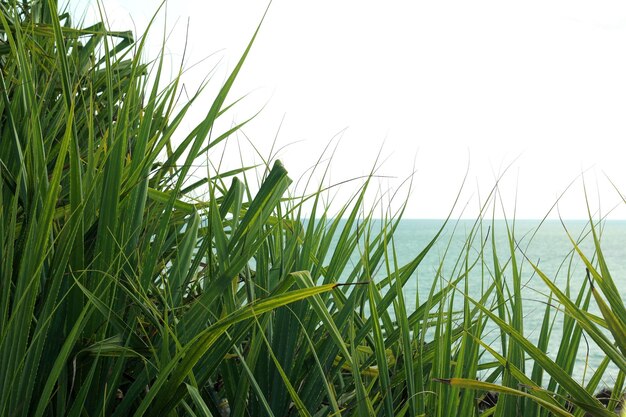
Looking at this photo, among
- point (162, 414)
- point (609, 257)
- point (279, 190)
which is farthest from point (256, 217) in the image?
point (609, 257)

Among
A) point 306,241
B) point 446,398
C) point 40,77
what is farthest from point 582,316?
point 40,77

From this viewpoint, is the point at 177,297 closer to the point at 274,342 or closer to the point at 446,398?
the point at 274,342

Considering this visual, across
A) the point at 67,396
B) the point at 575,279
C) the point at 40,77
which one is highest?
the point at 40,77

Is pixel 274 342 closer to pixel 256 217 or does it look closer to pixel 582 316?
pixel 256 217

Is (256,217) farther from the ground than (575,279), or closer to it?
farther from the ground

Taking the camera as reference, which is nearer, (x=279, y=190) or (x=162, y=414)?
(x=162, y=414)

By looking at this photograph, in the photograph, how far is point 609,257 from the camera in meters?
43.6

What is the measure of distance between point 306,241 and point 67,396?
27cm

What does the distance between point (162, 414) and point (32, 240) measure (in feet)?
0.57

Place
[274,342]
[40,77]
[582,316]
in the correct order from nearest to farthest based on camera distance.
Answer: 1. [582,316]
2. [274,342]
3. [40,77]

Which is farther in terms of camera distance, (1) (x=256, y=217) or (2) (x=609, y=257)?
(2) (x=609, y=257)

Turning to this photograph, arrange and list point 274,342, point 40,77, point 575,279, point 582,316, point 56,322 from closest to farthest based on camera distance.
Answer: point 582,316, point 56,322, point 274,342, point 40,77, point 575,279

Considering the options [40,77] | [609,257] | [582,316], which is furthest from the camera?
[609,257]

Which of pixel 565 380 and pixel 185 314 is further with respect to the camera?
pixel 185 314
